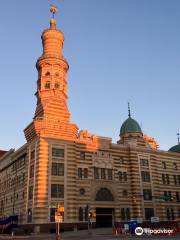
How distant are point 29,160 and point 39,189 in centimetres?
799

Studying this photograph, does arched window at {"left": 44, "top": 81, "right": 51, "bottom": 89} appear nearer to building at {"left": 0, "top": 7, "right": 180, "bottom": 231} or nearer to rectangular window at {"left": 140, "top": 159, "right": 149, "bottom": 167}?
building at {"left": 0, "top": 7, "right": 180, "bottom": 231}

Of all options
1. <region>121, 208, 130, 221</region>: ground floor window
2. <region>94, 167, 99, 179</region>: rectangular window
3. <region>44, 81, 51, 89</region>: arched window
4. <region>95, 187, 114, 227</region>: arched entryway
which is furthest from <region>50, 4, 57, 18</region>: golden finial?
<region>121, 208, 130, 221</region>: ground floor window

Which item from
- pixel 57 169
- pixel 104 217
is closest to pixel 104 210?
pixel 104 217

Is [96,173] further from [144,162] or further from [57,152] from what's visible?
[144,162]

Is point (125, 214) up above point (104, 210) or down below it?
below

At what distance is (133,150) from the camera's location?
7106 centimetres

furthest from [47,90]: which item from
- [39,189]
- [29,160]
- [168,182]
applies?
[168,182]

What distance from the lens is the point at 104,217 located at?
64750 millimetres

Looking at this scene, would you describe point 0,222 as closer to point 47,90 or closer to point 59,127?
point 59,127

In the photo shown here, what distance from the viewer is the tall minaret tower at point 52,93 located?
61.2 meters

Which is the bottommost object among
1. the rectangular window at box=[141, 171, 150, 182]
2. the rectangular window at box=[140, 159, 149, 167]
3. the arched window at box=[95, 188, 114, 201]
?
the arched window at box=[95, 188, 114, 201]

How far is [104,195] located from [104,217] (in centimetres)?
477

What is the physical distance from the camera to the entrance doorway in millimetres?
63656

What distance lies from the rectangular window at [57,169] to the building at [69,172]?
19cm
